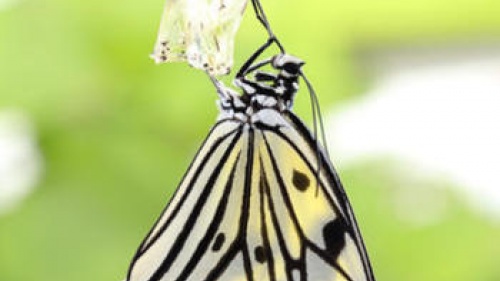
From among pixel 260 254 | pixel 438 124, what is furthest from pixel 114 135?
pixel 438 124

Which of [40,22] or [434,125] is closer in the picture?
[40,22]

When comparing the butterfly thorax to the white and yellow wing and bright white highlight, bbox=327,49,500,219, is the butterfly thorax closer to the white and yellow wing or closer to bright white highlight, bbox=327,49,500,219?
the white and yellow wing

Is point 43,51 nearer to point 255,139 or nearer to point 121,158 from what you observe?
point 121,158

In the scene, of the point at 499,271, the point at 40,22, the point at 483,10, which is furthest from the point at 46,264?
the point at 483,10

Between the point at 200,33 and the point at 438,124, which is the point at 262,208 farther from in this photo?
the point at 438,124

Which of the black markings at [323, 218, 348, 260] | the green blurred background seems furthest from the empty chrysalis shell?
the green blurred background

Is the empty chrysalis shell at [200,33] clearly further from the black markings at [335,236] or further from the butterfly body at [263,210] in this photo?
the black markings at [335,236]
